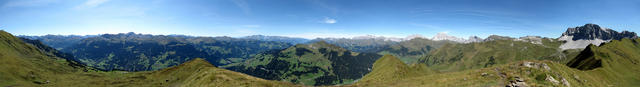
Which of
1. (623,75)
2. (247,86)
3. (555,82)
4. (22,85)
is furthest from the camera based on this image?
(22,85)

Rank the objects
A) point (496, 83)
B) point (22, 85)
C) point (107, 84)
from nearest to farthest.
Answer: point (496, 83) < point (22, 85) < point (107, 84)

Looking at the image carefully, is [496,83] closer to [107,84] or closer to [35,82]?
[107,84]

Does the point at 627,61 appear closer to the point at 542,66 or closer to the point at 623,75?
the point at 623,75

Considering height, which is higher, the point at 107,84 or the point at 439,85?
the point at 439,85

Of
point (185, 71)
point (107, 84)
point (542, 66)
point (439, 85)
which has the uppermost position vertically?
point (542, 66)

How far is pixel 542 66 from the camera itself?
188ft

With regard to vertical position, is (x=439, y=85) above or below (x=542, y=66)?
below

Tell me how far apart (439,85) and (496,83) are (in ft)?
37.5

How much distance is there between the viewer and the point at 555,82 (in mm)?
45031

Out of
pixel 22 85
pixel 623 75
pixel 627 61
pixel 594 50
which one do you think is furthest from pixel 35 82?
pixel 627 61

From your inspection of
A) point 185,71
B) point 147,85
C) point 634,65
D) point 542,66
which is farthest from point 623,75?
point 147,85

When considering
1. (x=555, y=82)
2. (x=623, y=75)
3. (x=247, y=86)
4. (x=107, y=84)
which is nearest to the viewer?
(x=555, y=82)

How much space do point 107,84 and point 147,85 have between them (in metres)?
43.0

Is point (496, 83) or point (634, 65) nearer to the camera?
point (496, 83)
